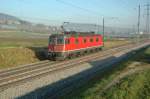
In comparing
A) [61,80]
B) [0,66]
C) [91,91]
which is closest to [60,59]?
[0,66]

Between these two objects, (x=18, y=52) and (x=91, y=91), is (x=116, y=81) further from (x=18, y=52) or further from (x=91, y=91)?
(x=18, y=52)

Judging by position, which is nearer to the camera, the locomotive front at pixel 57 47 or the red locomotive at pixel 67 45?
the locomotive front at pixel 57 47

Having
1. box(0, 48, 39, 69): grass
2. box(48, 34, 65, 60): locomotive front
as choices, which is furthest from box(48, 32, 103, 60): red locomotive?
box(0, 48, 39, 69): grass

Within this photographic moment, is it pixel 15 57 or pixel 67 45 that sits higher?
pixel 67 45

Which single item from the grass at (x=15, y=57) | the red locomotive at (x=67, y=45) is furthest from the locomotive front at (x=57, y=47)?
the grass at (x=15, y=57)

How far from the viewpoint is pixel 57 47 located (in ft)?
94.9

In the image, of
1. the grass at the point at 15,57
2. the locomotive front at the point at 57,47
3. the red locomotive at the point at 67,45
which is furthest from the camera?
the red locomotive at the point at 67,45

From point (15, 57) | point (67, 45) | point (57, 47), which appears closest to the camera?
point (15, 57)

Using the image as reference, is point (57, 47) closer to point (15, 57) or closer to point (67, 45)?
point (67, 45)

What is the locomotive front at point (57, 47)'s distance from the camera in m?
28.8

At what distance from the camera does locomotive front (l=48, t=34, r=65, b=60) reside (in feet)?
94.5

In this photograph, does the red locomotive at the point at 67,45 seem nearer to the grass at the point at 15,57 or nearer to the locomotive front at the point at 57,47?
the locomotive front at the point at 57,47

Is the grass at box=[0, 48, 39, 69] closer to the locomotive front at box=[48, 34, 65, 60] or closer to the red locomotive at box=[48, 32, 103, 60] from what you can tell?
the locomotive front at box=[48, 34, 65, 60]

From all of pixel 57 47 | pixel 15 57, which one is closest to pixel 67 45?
pixel 57 47
